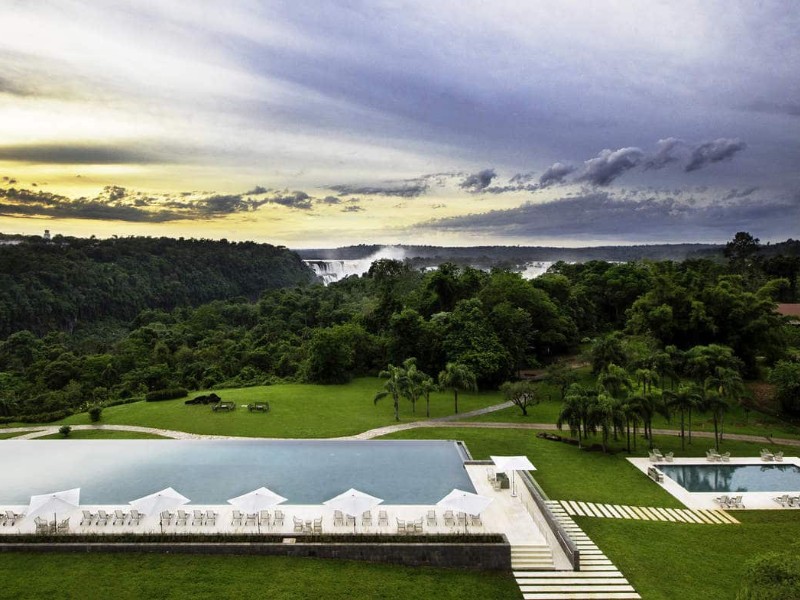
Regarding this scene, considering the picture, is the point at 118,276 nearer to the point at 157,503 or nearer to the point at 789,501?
the point at 157,503

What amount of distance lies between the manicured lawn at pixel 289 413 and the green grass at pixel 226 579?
13851 mm

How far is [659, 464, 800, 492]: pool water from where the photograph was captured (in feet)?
80.8

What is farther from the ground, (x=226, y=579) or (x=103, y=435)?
(x=226, y=579)

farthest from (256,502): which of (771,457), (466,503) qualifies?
(771,457)

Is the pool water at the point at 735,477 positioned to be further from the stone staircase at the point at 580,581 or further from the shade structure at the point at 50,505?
the shade structure at the point at 50,505

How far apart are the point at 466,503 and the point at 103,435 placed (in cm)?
2329

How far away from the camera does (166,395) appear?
40531 millimetres

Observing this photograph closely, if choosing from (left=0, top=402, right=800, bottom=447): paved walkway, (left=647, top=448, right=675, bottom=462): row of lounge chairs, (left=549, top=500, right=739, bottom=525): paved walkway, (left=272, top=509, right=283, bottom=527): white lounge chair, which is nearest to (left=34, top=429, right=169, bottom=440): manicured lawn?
(left=0, top=402, right=800, bottom=447): paved walkway

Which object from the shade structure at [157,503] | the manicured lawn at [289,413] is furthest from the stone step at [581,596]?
the manicured lawn at [289,413]

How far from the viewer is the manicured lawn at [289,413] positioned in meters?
32.2

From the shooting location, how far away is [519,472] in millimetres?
23859

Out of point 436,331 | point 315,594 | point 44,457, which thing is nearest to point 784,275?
point 436,331

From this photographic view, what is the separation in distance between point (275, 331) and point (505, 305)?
98.7 ft

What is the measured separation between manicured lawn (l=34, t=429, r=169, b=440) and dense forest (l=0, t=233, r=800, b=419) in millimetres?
8718
